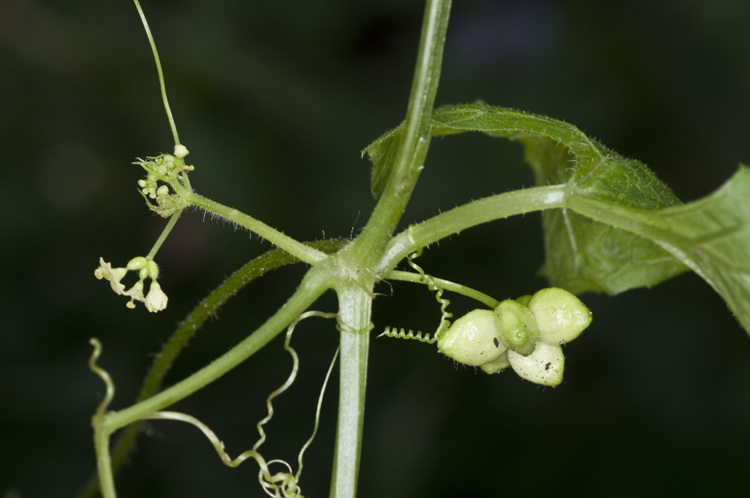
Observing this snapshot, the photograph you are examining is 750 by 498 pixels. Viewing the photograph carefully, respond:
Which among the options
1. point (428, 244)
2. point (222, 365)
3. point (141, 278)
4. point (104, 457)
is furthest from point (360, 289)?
point (104, 457)

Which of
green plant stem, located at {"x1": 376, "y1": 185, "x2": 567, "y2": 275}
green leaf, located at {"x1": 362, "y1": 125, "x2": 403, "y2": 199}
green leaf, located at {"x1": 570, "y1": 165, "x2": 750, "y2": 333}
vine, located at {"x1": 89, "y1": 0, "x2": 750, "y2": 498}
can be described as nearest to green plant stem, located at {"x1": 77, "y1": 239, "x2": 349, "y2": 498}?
vine, located at {"x1": 89, "y1": 0, "x2": 750, "y2": 498}

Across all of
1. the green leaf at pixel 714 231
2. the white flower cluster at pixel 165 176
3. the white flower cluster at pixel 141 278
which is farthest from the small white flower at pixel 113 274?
the green leaf at pixel 714 231

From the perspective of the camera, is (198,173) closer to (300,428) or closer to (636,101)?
(300,428)

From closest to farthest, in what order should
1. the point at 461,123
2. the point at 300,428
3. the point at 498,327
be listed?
the point at 498,327, the point at 461,123, the point at 300,428

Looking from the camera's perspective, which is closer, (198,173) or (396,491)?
(396,491)

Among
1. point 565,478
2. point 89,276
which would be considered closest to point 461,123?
point 565,478
